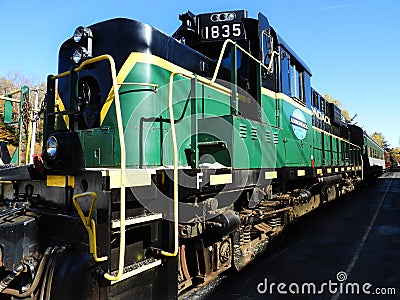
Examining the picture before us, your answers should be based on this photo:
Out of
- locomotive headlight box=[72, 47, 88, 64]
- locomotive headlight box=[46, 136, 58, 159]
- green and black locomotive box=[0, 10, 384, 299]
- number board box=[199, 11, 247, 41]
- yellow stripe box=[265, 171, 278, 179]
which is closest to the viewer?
green and black locomotive box=[0, 10, 384, 299]

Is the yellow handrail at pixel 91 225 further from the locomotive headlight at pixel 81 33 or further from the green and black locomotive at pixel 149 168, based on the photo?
the locomotive headlight at pixel 81 33

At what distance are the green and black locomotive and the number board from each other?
0.02 m

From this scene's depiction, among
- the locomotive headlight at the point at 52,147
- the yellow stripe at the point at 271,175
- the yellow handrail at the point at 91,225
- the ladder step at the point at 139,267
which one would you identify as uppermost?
the locomotive headlight at the point at 52,147

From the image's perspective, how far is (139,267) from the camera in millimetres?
2740

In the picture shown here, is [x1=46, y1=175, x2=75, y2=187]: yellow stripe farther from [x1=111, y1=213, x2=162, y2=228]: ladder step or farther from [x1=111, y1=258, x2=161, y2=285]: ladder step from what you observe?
[x1=111, y1=258, x2=161, y2=285]: ladder step

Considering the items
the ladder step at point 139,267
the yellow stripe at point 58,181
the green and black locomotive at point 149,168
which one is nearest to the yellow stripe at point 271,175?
the green and black locomotive at point 149,168

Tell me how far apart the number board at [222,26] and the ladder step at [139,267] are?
13.2 ft

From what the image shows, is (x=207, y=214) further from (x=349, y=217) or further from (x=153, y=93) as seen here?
(x=349, y=217)

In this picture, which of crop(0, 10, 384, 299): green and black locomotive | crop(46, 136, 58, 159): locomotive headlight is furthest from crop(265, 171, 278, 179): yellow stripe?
crop(46, 136, 58, 159): locomotive headlight

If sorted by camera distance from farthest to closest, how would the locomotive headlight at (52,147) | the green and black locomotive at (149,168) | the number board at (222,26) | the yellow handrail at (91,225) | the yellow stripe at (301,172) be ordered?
the yellow stripe at (301,172), the number board at (222,26), the locomotive headlight at (52,147), the green and black locomotive at (149,168), the yellow handrail at (91,225)

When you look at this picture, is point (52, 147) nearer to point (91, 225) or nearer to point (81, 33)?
point (91, 225)

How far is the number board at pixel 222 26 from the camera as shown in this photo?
5.42 meters

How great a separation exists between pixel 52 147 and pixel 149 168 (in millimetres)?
976

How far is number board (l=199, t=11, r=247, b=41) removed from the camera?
5422 mm
